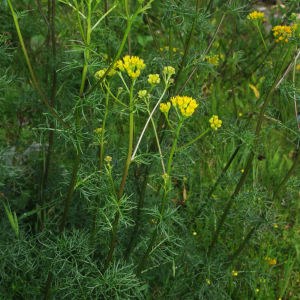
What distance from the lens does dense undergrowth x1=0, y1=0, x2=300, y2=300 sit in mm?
1532

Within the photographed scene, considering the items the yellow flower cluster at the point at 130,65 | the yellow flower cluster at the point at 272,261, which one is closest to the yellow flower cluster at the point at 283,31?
the yellow flower cluster at the point at 130,65

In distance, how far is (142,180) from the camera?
2.27 meters

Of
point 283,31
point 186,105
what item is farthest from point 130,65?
point 283,31

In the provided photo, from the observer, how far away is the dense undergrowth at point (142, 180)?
60.3 inches

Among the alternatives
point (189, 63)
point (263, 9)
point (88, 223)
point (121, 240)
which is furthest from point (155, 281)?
point (263, 9)

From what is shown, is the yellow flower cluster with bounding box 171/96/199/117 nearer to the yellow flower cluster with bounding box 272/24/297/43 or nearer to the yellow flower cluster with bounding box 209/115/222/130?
the yellow flower cluster with bounding box 209/115/222/130

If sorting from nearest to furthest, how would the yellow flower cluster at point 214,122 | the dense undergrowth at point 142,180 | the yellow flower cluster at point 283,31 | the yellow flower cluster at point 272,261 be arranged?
1. the yellow flower cluster at point 214,122
2. the dense undergrowth at point 142,180
3. the yellow flower cluster at point 283,31
4. the yellow flower cluster at point 272,261

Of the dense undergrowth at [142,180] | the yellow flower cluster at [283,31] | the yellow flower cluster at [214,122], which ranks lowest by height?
the dense undergrowth at [142,180]

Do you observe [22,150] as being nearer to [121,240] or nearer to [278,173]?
[121,240]

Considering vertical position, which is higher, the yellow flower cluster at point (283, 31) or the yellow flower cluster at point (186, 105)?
the yellow flower cluster at point (283, 31)

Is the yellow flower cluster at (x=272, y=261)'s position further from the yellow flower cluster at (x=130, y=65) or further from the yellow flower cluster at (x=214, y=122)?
the yellow flower cluster at (x=130, y=65)

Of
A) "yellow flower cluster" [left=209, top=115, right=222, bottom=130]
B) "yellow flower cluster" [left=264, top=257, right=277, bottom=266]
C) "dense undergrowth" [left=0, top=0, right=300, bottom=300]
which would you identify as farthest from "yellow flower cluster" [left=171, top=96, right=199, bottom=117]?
"yellow flower cluster" [left=264, top=257, right=277, bottom=266]

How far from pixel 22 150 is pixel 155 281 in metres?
1.59

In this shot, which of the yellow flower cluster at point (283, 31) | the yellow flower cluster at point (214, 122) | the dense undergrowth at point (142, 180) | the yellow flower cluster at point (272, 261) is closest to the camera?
the yellow flower cluster at point (214, 122)
